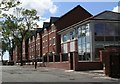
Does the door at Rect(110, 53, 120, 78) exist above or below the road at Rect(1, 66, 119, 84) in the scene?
above

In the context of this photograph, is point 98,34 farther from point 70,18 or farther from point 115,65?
point 70,18

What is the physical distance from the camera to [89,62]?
131ft

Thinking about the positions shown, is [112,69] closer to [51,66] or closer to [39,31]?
[51,66]

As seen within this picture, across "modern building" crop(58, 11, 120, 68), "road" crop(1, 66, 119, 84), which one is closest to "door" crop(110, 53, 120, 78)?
"road" crop(1, 66, 119, 84)

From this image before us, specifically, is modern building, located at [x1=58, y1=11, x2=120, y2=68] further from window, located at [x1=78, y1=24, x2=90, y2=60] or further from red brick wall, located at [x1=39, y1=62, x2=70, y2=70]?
red brick wall, located at [x1=39, y1=62, x2=70, y2=70]

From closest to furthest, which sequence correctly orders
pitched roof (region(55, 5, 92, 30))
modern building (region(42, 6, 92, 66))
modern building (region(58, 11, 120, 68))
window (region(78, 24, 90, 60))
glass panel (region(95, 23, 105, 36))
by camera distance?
modern building (region(58, 11, 120, 68)) < glass panel (region(95, 23, 105, 36)) < window (region(78, 24, 90, 60)) < modern building (region(42, 6, 92, 66)) < pitched roof (region(55, 5, 92, 30))

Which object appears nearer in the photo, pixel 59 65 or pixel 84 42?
pixel 84 42

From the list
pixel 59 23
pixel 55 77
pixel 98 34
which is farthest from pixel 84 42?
pixel 59 23

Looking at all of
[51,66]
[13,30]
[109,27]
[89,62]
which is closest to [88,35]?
[109,27]

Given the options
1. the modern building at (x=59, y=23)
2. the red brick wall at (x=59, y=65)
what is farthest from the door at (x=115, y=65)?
the modern building at (x=59, y=23)

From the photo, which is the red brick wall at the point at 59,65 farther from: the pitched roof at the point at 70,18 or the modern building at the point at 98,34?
the pitched roof at the point at 70,18

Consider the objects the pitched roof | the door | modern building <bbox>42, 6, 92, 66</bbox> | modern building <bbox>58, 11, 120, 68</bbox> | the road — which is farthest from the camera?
the pitched roof

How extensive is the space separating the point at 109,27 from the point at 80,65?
8382 millimetres

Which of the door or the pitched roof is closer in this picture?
the door
